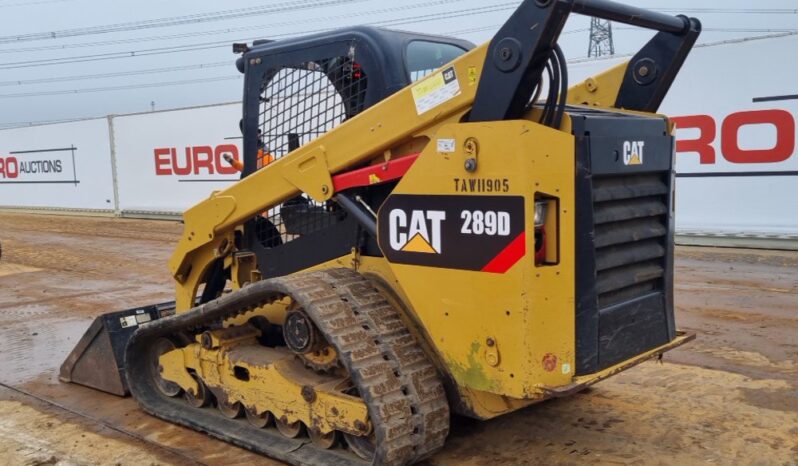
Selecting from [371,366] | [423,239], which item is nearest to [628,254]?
[423,239]

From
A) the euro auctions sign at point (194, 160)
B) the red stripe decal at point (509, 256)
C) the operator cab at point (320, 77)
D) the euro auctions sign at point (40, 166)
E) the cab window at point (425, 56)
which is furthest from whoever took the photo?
the euro auctions sign at point (40, 166)

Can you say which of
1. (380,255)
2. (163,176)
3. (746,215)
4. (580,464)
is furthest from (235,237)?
(163,176)

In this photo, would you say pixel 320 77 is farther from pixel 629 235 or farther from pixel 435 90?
pixel 629 235

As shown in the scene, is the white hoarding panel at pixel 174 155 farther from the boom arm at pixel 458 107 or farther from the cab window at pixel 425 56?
the cab window at pixel 425 56

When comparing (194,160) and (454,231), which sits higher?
(194,160)

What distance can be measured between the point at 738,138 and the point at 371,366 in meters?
9.38

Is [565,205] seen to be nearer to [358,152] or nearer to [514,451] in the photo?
[358,152]

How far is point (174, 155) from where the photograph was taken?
18.7 meters

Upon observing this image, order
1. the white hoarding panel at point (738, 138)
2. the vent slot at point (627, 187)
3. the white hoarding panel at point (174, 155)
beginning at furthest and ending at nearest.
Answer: the white hoarding panel at point (174, 155) → the white hoarding panel at point (738, 138) → the vent slot at point (627, 187)

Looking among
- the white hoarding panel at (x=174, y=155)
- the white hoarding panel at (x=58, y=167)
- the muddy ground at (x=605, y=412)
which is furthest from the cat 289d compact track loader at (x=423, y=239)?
the white hoarding panel at (x=58, y=167)

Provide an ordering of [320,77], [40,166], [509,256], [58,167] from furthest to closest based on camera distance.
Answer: [40,166] → [58,167] → [320,77] → [509,256]

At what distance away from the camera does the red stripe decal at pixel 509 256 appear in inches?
128

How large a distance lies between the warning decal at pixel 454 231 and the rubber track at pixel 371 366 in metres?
0.32

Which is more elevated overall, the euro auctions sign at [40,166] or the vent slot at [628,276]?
the euro auctions sign at [40,166]
